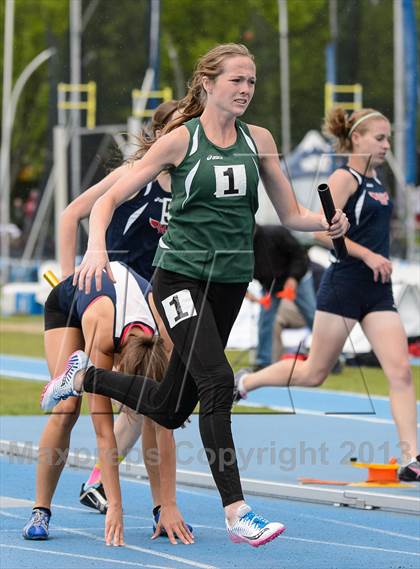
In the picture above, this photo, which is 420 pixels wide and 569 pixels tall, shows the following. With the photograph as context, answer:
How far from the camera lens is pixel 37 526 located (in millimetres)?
7148

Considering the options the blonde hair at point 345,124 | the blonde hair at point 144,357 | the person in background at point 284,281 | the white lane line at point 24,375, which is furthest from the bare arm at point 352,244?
the white lane line at point 24,375

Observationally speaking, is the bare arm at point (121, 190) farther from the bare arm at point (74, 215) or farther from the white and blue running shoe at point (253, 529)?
the white and blue running shoe at point (253, 529)

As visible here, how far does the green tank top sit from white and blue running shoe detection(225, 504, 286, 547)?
41.5 inches

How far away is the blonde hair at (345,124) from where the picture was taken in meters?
9.09

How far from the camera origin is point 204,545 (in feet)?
23.3

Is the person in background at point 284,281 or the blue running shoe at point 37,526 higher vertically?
the person in background at point 284,281

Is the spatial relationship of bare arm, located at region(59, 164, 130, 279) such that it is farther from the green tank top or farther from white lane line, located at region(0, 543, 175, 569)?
white lane line, located at region(0, 543, 175, 569)

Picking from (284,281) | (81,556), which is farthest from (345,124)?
(284,281)

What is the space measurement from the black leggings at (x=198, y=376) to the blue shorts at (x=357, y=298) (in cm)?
238

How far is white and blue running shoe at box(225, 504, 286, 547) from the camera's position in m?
5.91

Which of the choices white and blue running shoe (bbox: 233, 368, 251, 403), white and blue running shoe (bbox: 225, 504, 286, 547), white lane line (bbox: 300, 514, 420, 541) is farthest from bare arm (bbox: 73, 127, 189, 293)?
white and blue running shoe (bbox: 233, 368, 251, 403)

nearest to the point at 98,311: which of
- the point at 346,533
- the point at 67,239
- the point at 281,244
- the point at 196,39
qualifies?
the point at 67,239

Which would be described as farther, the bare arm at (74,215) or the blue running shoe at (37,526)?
the bare arm at (74,215)

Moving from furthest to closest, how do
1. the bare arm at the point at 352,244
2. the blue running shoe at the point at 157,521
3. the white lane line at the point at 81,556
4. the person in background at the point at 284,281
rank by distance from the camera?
the person in background at the point at 284,281
the bare arm at the point at 352,244
the blue running shoe at the point at 157,521
the white lane line at the point at 81,556
